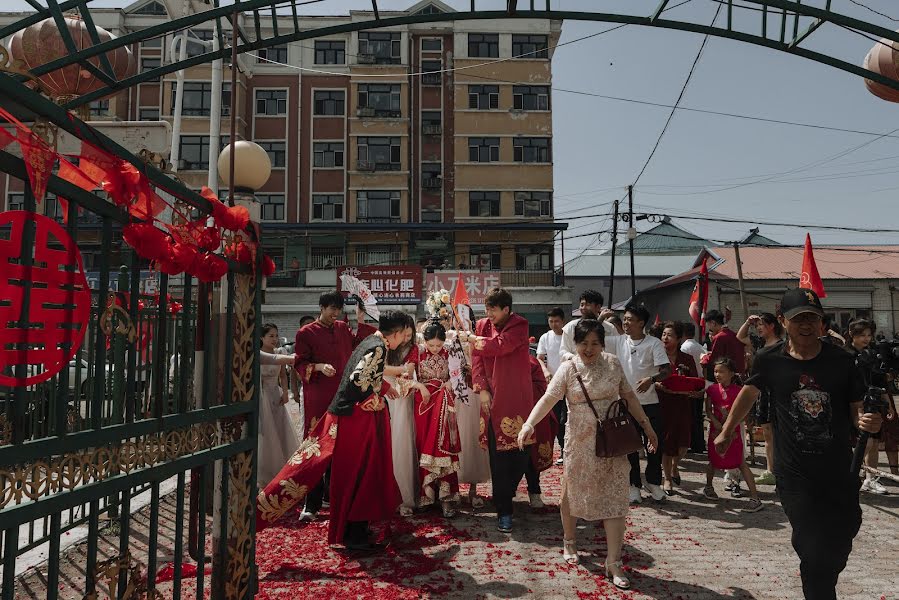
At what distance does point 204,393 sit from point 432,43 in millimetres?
31299

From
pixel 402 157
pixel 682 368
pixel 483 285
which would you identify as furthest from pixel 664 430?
pixel 402 157

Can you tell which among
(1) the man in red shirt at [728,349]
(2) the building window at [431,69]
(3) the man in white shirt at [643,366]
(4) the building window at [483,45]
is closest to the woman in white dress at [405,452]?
(3) the man in white shirt at [643,366]

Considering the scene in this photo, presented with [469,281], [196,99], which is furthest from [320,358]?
[196,99]

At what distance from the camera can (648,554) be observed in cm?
475

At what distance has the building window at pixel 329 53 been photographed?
1220 inches

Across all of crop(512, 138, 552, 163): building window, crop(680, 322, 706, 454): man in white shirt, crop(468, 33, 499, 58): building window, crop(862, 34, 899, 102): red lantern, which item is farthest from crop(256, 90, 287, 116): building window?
crop(862, 34, 899, 102): red lantern

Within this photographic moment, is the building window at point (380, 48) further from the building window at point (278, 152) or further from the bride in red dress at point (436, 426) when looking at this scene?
the bride in red dress at point (436, 426)

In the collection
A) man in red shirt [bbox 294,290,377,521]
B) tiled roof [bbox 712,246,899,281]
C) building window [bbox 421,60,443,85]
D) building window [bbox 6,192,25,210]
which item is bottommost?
man in red shirt [bbox 294,290,377,521]

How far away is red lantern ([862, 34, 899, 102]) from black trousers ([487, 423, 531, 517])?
3.99 m

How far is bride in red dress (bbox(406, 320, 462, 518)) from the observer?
5824mm

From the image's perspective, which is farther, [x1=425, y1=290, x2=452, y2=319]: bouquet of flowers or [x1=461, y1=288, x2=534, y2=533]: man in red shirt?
[x1=425, y1=290, x2=452, y2=319]: bouquet of flowers

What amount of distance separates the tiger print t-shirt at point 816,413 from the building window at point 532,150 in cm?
2788

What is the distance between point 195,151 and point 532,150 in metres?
15.5

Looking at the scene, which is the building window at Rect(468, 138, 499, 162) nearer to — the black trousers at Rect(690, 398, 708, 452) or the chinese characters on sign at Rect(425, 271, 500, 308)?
the chinese characters on sign at Rect(425, 271, 500, 308)
